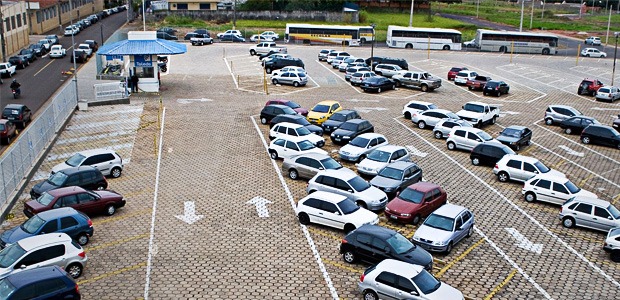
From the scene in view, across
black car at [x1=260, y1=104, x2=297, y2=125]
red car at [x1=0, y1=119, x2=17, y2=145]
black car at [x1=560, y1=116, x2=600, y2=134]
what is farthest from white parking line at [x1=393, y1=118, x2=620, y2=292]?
red car at [x1=0, y1=119, x2=17, y2=145]

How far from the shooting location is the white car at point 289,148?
96.6 feet

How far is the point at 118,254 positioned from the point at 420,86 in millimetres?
33938

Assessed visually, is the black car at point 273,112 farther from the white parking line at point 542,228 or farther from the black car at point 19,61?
the black car at point 19,61

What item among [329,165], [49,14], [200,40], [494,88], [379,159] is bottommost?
[379,159]

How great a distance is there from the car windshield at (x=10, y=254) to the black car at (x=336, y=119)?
1926 cm

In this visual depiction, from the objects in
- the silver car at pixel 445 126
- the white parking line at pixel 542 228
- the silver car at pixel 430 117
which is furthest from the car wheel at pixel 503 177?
the silver car at pixel 430 117

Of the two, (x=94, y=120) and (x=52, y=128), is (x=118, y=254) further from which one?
(x=94, y=120)

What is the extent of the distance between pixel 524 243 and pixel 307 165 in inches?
366

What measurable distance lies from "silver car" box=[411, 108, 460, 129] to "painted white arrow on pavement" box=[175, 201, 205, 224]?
56.3 feet

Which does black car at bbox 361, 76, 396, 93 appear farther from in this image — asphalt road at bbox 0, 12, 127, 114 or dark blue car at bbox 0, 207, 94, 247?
dark blue car at bbox 0, 207, 94, 247

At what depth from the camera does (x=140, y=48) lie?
45.4m

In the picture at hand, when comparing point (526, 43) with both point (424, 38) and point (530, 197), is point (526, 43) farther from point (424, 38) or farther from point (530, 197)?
point (530, 197)

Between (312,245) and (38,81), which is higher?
(38,81)

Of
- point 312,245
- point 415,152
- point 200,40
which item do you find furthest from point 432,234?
point 200,40
